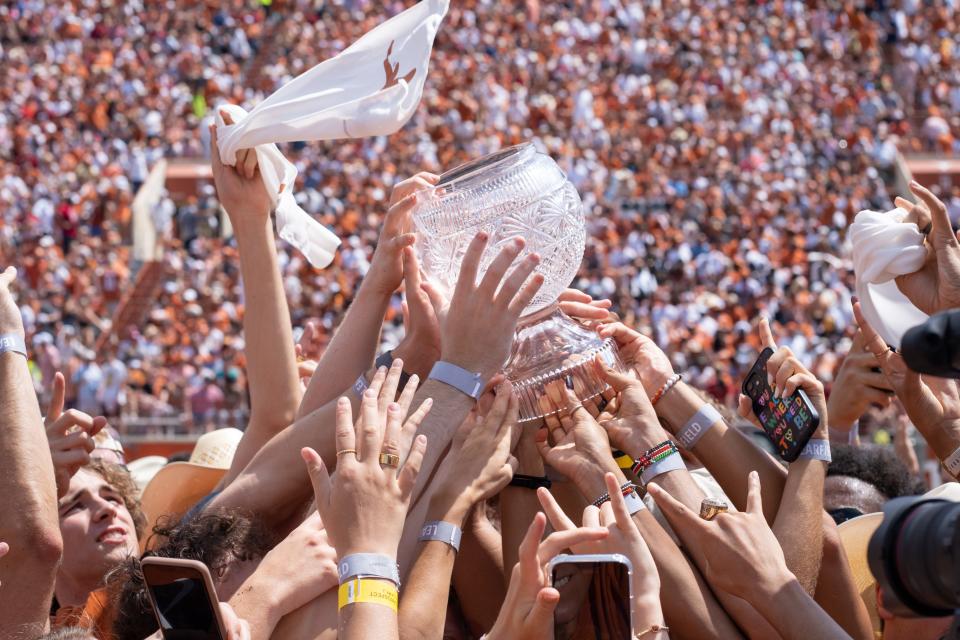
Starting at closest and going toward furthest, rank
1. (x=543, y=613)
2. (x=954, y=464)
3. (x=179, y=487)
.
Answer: (x=543, y=613)
(x=954, y=464)
(x=179, y=487)

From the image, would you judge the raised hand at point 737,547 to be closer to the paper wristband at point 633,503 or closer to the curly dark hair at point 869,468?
the paper wristband at point 633,503

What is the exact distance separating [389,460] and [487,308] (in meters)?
0.46

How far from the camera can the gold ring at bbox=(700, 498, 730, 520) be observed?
9.16ft

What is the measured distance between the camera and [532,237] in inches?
130

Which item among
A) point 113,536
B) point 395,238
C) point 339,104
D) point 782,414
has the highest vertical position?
point 339,104

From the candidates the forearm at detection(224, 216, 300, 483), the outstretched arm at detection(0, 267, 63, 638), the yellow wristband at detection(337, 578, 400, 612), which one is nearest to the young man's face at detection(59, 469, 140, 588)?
the forearm at detection(224, 216, 300, 483)

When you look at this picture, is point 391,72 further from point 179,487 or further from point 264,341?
point 179,487

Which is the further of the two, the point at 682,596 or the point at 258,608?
the point at 682,596

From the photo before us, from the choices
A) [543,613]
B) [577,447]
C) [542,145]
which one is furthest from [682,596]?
[542,145]

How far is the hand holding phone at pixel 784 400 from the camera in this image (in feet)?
10.2

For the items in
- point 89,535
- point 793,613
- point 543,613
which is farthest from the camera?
point 89,535

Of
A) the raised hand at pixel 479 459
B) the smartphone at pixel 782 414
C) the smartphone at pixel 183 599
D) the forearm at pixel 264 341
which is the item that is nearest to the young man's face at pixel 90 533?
the forearm at pixel 264 341

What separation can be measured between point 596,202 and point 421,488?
19.5 meters

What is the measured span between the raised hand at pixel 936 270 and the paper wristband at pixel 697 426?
0.60 metres
